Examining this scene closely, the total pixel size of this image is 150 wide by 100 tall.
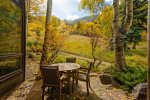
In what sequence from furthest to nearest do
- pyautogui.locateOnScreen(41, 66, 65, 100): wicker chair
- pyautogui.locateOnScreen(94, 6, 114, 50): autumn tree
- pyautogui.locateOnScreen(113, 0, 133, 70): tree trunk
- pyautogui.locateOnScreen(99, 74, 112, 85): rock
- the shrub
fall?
pyautogui.locateOnScreen(94, 6, 114, 50): autumn tree, pyautogui.locateOnScreen(113, 0, 133, 70): tree trunk, pyautogui.locateOnScreen(99, 74, 112, 85): rock, the shrub, pyautogui.locateOnScreen(41, 66, 65, 100): wicker chair

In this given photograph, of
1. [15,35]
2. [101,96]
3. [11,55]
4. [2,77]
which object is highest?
[15,35]

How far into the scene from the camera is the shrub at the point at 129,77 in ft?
25.0

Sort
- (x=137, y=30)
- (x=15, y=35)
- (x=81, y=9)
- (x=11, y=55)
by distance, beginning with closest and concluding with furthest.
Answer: (x=11, y=55) → (x=15, y=35) → (x=137, y=30) → (x=81, y=9)

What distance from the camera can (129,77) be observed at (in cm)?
838

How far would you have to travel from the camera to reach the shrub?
25.0 ft

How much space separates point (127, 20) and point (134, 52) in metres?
9.47

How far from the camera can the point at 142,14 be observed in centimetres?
1712

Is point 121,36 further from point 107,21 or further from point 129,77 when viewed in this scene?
point 107,21

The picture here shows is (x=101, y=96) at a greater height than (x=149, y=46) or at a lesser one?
lesser

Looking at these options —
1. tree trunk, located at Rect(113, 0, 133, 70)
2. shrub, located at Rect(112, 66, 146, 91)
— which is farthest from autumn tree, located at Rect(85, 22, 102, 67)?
shrub, located at Rect(112, 66, 146, 91)

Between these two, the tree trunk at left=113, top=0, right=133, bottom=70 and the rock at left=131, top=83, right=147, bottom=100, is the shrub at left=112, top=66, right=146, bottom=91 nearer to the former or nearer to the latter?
the tree trunk at left=113, top=0, right=133, bottom=70

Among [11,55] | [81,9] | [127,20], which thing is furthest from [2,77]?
[81,9]

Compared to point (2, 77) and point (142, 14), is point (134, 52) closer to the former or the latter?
point (142, 14)

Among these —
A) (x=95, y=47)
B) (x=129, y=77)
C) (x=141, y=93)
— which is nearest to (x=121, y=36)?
(x=129, y=77)
